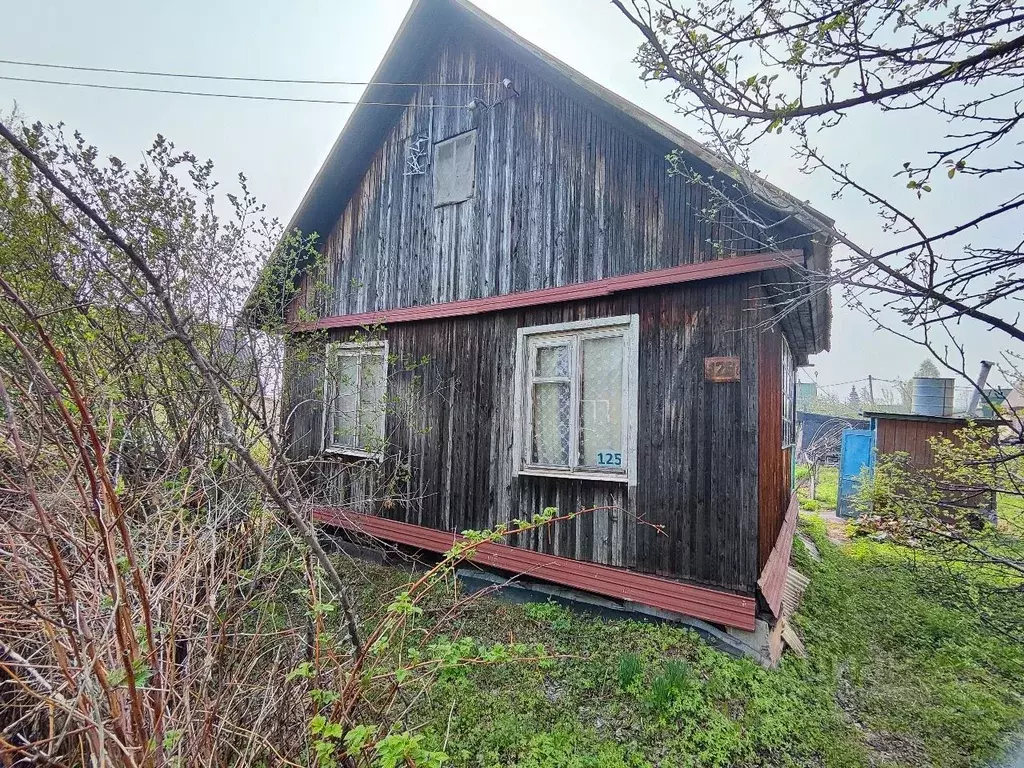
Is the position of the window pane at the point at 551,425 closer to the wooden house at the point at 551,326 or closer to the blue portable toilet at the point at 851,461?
the wooden house at the point at 551,326

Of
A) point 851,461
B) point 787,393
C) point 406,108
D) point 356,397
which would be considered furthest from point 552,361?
point 851,461

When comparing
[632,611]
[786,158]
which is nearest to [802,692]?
[632,611]

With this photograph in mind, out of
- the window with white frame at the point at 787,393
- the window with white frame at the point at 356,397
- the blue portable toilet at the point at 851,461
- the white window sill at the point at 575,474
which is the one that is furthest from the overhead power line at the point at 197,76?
the blue portable toilet at the point at 851,461

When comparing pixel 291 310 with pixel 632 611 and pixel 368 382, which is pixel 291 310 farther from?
pixel 632 611

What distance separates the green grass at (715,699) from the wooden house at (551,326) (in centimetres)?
49

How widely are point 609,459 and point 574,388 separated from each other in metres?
0.81

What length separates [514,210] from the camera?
5668 mm

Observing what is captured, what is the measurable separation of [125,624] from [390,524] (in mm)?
5463

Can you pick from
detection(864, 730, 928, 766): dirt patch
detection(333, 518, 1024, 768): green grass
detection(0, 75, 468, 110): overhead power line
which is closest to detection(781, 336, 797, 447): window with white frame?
detection(333, 518, 1024, 768): green grass

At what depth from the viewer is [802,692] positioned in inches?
148

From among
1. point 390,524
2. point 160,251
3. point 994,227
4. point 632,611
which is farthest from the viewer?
point 390,524

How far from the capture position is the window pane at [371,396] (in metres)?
6.64

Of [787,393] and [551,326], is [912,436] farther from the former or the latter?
[551,326]

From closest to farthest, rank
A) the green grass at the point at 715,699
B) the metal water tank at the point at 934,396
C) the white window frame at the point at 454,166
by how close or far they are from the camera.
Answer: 1. the green grass at the point at 715,699
2. the white window frame at the point at 454,166
3. the metal water tank at the point at 934,396
